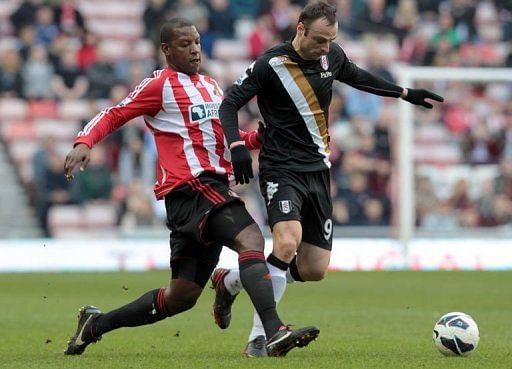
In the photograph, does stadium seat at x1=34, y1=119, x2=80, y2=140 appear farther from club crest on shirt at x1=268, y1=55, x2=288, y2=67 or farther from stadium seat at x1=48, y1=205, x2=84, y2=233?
club crest on shirt at x1=268, y1=55, x2=288, y2=67

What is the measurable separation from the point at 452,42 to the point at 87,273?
9.44m

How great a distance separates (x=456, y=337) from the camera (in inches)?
294

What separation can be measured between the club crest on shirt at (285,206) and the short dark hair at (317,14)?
1125 mm

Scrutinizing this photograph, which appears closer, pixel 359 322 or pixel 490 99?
pixel 359 322

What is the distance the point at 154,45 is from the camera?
22.2 m

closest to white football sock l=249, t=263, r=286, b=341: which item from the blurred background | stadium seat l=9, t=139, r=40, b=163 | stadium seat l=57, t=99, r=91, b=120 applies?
the blurred background

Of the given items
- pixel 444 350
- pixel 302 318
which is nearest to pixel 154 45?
pixel 302 318

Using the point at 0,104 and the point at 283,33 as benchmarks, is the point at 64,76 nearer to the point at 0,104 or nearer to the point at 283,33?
the point at 0,104

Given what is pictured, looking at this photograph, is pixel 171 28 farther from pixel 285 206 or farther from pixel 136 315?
pixel 136 315

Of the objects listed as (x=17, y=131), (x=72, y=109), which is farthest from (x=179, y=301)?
(x=72, y=109)

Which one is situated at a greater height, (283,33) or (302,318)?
(283,33)

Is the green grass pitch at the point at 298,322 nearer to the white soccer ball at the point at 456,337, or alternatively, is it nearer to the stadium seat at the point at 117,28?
the white soccer ball at the point at 456,337

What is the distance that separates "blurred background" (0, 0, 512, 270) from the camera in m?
19.1

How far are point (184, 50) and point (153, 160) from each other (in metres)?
11.7
